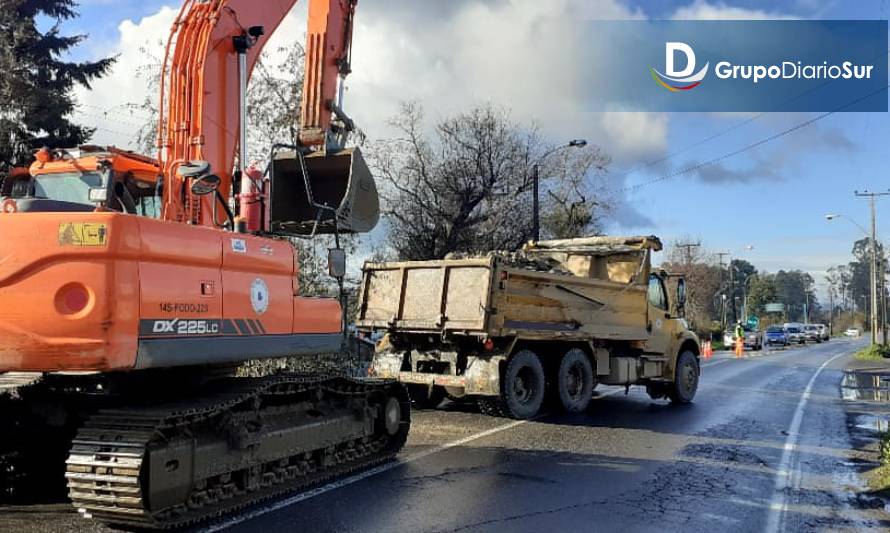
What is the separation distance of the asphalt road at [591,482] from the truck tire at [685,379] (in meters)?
1.70

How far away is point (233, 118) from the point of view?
6.67m

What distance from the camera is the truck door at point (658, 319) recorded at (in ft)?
45.3

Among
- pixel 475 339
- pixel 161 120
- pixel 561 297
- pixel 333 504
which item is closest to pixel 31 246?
pixel 161 120

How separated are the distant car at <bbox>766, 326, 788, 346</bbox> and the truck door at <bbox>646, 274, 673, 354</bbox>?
43.2m

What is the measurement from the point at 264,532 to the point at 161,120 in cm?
349

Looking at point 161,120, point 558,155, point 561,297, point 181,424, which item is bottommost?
point 181,424

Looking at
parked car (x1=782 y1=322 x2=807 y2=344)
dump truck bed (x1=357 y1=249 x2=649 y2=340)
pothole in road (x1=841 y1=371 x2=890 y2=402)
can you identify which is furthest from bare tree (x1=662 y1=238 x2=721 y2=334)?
dump truck bed (x1=357 y1=249 x2=649 y2=340)

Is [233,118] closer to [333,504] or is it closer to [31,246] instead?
[31,246]

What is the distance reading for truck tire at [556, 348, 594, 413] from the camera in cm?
1176

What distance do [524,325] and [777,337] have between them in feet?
157

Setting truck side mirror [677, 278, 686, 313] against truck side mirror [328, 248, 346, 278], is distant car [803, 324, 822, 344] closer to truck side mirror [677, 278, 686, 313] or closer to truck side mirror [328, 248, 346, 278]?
truck side mirror [677, 278, 686, 313]

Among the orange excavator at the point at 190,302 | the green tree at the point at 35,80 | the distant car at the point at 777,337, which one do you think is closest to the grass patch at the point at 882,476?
the orange excavator at the point at 190,302

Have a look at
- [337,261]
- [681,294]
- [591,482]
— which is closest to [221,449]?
[337,261]

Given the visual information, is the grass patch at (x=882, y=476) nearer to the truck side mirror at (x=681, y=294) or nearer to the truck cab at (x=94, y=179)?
the truck side mirror at (x=681, y=294)
